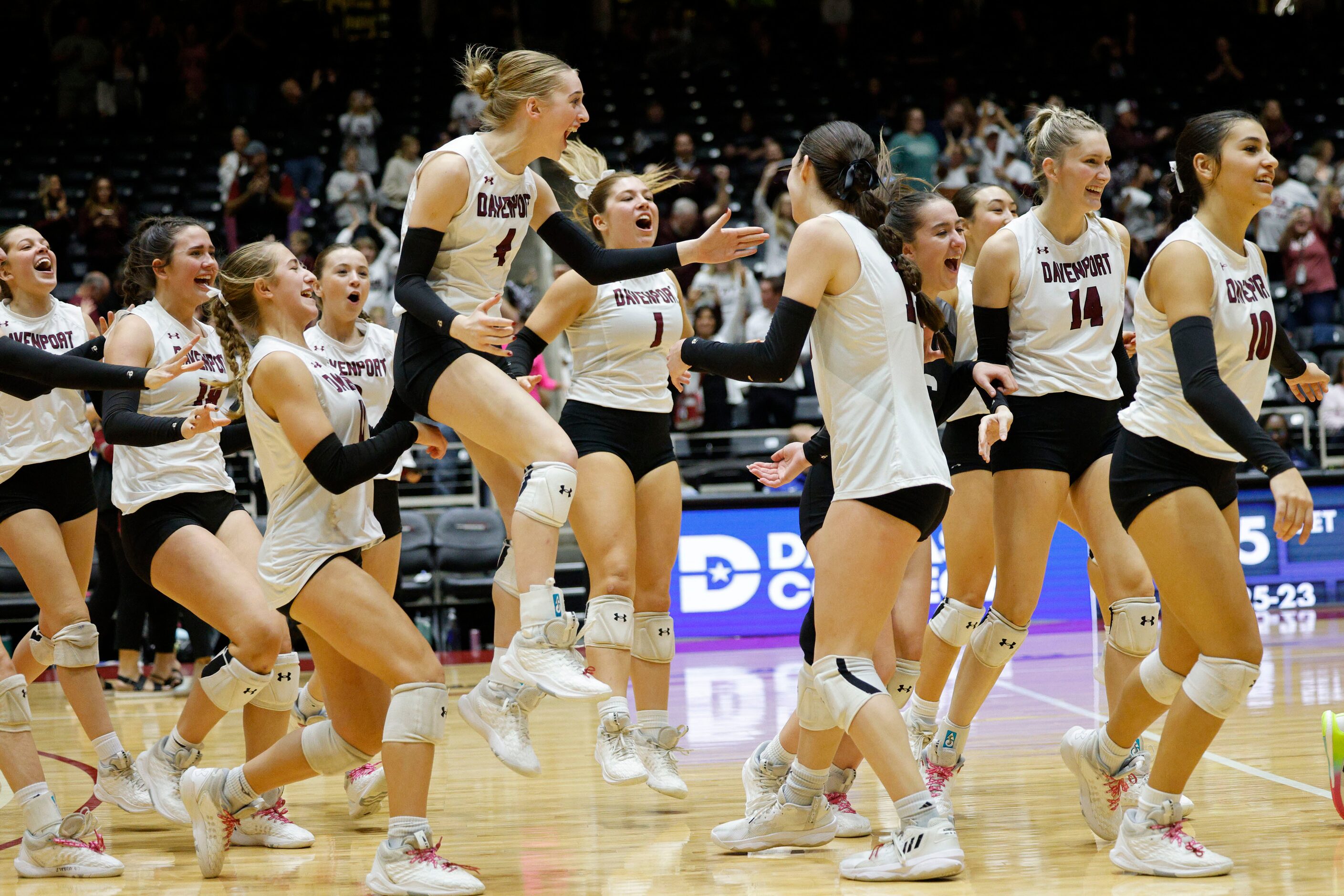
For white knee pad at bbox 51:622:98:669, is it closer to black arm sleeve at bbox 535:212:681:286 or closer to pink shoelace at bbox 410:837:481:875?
pink shoelace at bbox 410:837:481:875

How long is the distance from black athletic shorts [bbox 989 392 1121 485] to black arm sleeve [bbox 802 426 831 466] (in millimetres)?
602

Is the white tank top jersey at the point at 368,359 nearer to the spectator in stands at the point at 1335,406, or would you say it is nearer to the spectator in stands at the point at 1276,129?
the spectator in stands at the point at 1335,406

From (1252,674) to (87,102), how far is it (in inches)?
598

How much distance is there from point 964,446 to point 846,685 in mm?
1302

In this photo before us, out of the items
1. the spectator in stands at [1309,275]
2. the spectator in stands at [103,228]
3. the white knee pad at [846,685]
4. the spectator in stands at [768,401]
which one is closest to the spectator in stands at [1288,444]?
the spectator in stands at [1309,275]

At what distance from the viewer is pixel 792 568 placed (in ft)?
29.8

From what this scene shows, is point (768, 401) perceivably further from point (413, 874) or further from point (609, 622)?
point (413, 874)

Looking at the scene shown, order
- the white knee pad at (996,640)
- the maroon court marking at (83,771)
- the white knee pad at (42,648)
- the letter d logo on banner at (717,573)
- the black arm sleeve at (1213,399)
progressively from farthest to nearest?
the letter d logo on banner at (717,573), the white knee pad at (42,648), the maroon court marking at (83,771), the white knee pad at (996,640), the black arm sleeve at (1213,399)

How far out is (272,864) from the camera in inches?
159

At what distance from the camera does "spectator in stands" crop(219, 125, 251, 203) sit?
13203 mm

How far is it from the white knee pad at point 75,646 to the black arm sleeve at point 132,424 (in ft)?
2.33

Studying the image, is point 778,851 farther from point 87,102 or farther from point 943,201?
point 87,102

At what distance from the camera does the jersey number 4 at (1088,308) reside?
4.20 meters

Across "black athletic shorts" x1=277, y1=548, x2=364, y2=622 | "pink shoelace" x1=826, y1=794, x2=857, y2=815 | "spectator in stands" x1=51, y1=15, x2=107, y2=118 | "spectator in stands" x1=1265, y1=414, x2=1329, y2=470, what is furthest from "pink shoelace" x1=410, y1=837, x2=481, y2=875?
"spectator in stands" x1=51, y1=15, x2=107, y2=118
